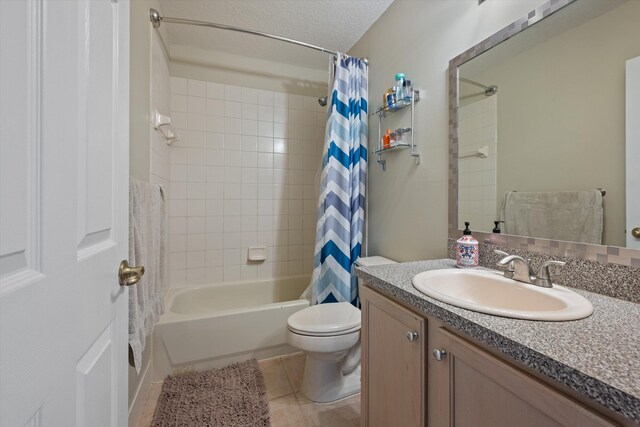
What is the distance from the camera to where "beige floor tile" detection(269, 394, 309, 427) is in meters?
1.31

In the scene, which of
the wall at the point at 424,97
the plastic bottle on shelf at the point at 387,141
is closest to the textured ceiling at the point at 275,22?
the wall at the point at 424,97

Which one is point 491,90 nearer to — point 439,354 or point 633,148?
point 633,148

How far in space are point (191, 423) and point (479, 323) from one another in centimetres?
145

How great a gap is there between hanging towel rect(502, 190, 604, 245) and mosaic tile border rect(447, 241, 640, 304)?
67 mm

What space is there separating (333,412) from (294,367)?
0.46 m

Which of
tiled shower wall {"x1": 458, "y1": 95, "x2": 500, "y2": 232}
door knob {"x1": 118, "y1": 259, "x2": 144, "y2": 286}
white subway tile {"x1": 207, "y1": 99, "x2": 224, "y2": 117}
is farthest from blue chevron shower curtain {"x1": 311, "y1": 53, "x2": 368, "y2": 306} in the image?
door knob {"x1": 118, "y1": 259, "x2": 144, "y2": 286}

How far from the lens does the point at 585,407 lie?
0.40 metres

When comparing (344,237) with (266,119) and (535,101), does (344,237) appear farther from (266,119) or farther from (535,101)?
(266,119)

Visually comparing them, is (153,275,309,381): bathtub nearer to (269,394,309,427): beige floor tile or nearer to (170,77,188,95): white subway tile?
(269,394,309,427): beige floor tile

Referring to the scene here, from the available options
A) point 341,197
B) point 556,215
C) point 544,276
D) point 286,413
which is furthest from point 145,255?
point 556,215

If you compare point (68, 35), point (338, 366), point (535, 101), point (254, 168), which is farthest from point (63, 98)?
point (254, 168)

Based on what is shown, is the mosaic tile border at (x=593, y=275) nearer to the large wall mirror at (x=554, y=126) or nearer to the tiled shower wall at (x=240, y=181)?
the large wall mirror at (x=554, y=126)

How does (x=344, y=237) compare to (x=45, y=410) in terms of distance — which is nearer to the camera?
(x=45, y=410)

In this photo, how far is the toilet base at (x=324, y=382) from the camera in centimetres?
146
